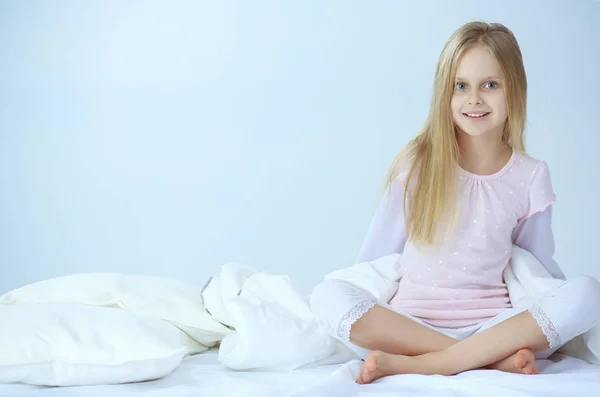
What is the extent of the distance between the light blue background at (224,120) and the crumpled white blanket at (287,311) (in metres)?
1.55

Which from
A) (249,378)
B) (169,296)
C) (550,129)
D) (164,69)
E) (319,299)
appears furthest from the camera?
(164,69)

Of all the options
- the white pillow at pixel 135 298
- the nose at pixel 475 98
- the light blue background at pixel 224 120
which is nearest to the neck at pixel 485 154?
the nose at pixel 475 98

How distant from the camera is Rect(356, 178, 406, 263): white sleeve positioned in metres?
1.88

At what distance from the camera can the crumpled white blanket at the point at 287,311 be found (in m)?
1.58

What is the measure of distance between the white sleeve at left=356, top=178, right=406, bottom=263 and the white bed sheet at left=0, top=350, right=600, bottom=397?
461 mm

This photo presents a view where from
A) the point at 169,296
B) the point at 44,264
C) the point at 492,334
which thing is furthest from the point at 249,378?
the point at 44,264

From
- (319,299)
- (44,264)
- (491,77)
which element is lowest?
(44,264)

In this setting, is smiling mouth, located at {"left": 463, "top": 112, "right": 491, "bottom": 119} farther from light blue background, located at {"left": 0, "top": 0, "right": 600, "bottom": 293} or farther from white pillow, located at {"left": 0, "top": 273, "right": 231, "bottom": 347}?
light blue background, located at {"left": 0, "top": 0, "right": 600, "bottom": 293}

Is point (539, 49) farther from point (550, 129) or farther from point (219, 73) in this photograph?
point (219, 73)

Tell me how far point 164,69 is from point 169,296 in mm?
2056

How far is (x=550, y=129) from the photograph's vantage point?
3.39 meters

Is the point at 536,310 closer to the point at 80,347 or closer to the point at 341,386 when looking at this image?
the point at 341,386

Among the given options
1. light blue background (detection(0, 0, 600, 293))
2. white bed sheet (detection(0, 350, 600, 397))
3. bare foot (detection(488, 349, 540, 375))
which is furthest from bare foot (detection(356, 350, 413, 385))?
light blue background (detection(0, 0, 600, 293))

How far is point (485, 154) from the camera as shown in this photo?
72.9 inches
